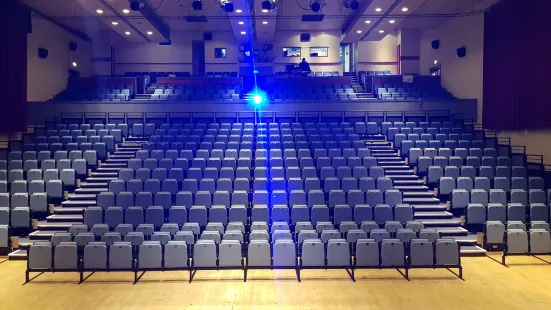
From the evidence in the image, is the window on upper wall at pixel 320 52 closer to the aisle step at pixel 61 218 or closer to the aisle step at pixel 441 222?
the aisle step at pixel 441 222

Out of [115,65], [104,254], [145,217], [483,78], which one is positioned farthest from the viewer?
[115,65]

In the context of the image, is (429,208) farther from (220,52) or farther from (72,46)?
(72,46)

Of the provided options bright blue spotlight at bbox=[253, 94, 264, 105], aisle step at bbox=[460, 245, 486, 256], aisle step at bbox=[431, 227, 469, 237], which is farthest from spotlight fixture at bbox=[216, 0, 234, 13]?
aisle step at bbox=[460, 245, 486, 256]

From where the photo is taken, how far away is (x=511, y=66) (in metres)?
9.91

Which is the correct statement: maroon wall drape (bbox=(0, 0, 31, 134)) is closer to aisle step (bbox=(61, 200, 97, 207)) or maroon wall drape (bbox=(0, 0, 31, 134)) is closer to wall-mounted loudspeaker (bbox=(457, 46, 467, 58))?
aisle step (bbox=(61, 200, 97, 207))

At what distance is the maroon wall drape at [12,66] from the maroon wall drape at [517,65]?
1088 centimetres

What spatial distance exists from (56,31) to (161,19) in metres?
3.15

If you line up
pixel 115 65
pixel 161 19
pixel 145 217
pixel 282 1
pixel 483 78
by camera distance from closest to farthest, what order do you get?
pixel 145 217 < pixel 483 78 < pixel 282 1 < pixel 161 19 < pixel 115 65

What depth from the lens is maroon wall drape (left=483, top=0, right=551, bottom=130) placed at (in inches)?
347

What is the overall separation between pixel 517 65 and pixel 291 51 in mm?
8736

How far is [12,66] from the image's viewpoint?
10047mm

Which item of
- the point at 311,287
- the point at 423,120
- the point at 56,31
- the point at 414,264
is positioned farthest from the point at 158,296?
the point at 56,31

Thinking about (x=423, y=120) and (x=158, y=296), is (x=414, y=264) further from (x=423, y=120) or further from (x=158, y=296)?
(x=423, y=120)

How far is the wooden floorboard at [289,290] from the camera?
15.3 ft
